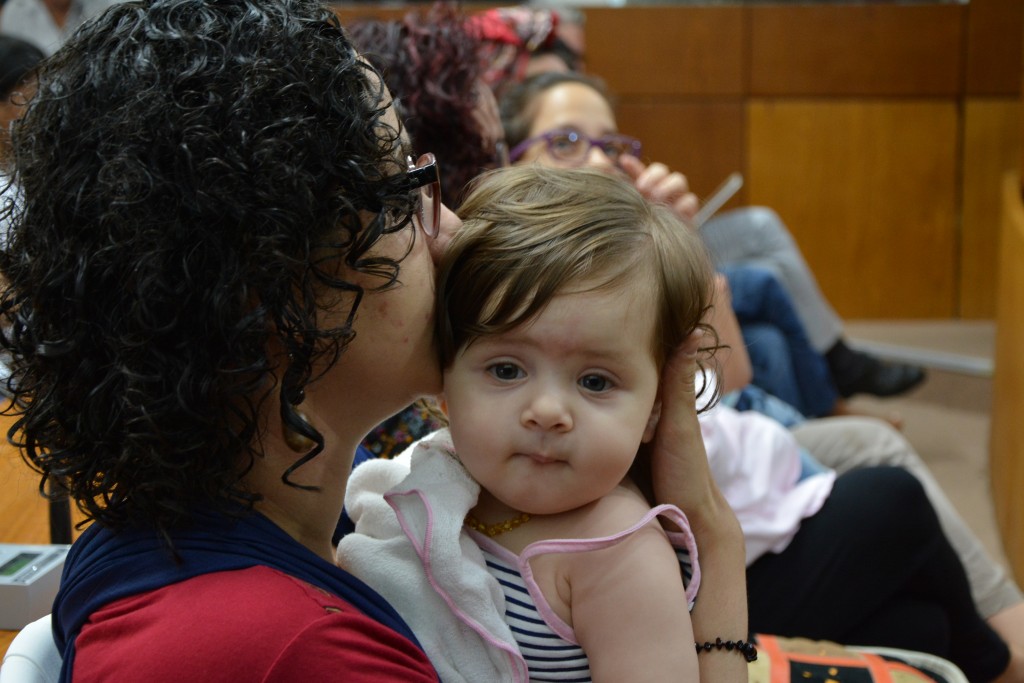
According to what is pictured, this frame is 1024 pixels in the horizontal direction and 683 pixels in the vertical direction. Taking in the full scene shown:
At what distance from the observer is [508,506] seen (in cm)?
110

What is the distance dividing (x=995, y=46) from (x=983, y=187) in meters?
0.64

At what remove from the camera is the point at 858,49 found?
5246 mm

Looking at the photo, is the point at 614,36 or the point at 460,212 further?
the point at 614,36

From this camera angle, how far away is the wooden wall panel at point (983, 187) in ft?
17.1

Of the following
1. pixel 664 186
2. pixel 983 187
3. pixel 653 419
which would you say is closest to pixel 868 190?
pixel 983 187

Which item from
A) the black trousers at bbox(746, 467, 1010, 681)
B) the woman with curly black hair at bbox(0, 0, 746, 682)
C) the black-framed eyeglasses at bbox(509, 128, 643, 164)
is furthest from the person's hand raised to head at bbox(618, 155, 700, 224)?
the woman with curly black hair at bbox(0, 0, 746, 682)

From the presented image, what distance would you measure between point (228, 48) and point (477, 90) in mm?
1078

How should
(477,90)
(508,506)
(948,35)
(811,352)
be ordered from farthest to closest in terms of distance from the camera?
(948,35) < (811,352) < (477,90) < (508,506)

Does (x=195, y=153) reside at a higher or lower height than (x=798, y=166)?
higher

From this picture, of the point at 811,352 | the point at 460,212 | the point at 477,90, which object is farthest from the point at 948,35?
the point at 460,212

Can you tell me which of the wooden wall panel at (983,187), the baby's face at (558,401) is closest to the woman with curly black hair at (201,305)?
the baby's face at (558,401)

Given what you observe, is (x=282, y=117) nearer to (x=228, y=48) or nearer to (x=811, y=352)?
(x=228, y=48)

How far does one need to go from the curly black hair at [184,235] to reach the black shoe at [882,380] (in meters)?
3.26

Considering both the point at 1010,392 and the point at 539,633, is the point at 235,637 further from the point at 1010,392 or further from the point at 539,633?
the point at 1010,392
